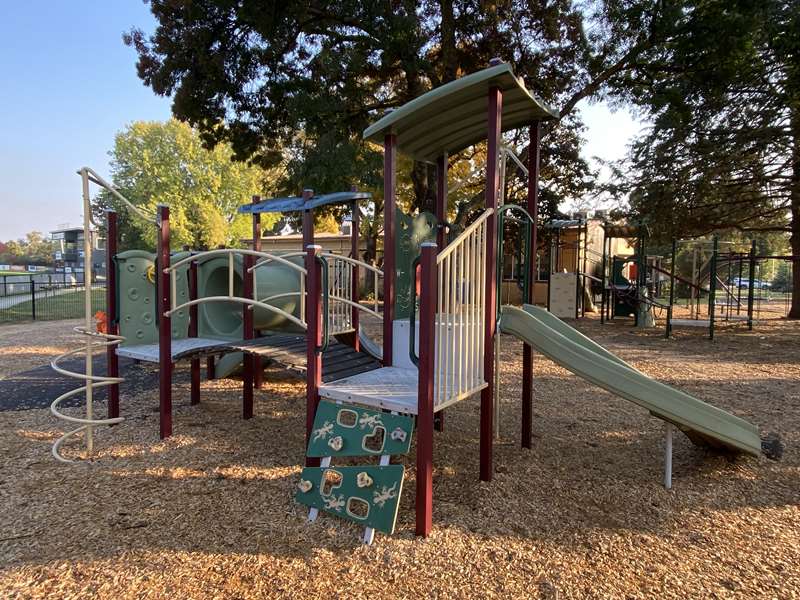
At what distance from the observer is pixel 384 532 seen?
2.69 metres

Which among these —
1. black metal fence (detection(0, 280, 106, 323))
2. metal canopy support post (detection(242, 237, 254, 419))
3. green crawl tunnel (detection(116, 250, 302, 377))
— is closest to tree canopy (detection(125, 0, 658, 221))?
green crawl tunnel (detection(116, 250, 302, 377))

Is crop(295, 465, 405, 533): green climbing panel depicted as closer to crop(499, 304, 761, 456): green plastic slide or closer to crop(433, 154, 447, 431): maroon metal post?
crop(499, 304, 761, 456): green plastic slide

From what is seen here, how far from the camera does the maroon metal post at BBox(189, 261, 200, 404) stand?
17.5 ft

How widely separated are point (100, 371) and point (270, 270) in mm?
3031

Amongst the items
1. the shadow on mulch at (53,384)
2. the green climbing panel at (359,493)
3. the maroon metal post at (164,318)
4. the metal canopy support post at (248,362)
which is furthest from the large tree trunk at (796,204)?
the shadow on mulch at (53,384)

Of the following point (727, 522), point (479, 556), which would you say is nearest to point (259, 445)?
point (479, 556)

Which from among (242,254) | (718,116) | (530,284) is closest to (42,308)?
(242,254)

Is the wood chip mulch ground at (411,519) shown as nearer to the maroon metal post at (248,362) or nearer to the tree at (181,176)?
the maroon metal post at (248,362)

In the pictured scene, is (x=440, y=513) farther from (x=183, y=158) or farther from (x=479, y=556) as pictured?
(x=183, y=158)

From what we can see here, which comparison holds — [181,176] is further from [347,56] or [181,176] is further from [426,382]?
[426,382]

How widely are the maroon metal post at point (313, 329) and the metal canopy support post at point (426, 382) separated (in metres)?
0.79

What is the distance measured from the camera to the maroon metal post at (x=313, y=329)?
3.15 metres

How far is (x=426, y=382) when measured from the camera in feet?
9.12

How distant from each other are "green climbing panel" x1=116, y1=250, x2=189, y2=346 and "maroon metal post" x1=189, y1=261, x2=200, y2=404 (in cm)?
44
